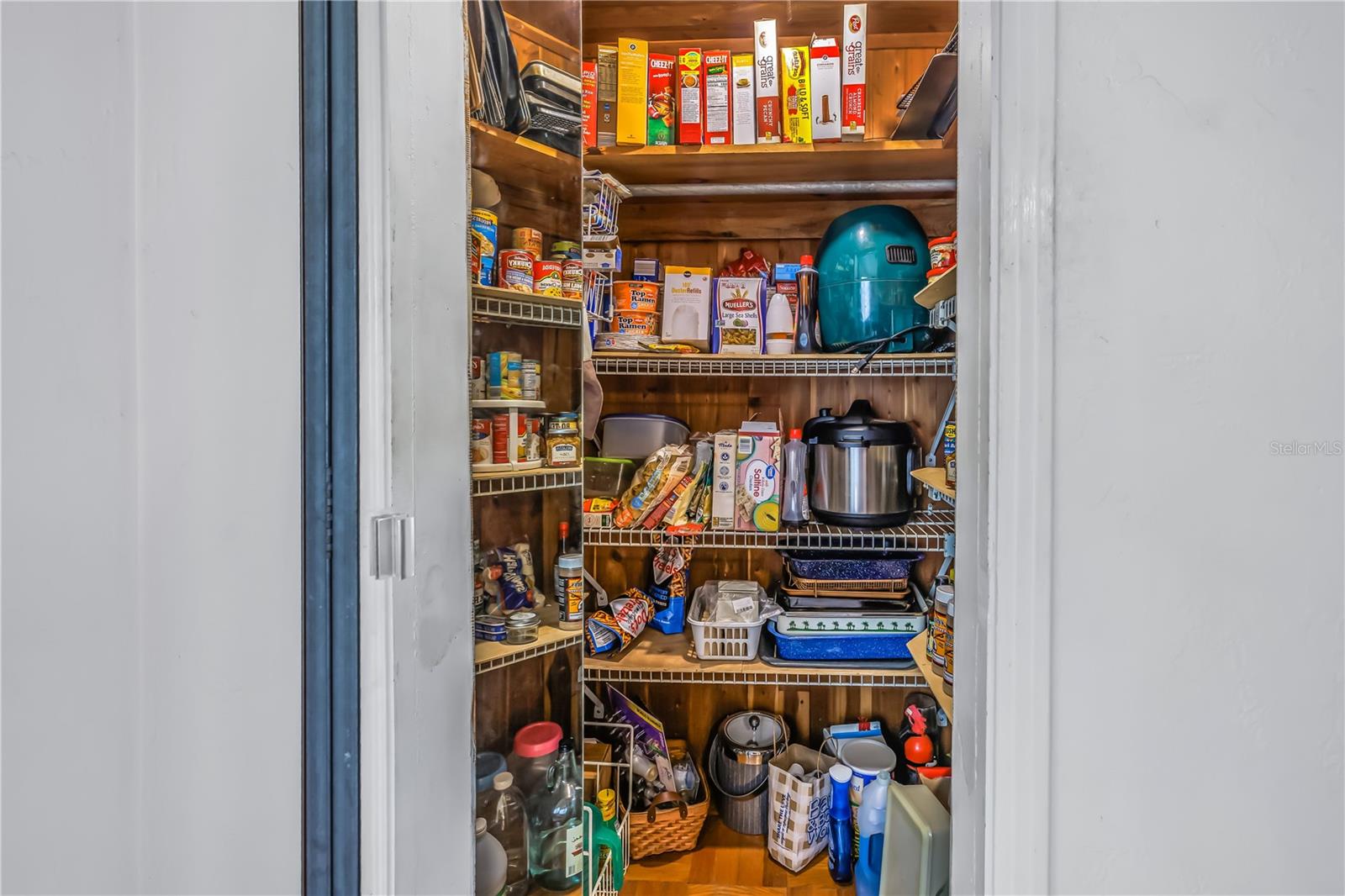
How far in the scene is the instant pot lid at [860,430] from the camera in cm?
166

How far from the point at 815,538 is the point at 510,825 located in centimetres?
94

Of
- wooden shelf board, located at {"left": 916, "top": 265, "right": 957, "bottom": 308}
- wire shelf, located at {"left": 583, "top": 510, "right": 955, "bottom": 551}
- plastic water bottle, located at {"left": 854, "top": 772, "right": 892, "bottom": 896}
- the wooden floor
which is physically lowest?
the wooden floor

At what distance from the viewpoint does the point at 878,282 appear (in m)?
1.63

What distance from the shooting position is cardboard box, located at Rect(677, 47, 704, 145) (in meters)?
1.68

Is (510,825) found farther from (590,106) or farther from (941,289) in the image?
(590,106)

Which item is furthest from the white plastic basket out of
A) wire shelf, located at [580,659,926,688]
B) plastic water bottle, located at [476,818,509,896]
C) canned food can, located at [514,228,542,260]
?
canned food can, located at [514,228,542,260]

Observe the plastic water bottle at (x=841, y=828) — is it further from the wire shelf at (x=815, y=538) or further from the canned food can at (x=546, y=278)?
the canned food can at (x=546, y=278)

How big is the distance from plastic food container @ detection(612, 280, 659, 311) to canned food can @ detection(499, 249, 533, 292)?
532 mm
